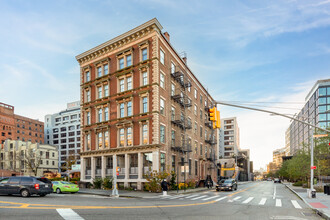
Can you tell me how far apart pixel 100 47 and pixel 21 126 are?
10615 centimetres

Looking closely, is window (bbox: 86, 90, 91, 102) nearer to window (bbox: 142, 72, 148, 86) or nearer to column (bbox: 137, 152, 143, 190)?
window (bbox: 142, 72, 148, 86)

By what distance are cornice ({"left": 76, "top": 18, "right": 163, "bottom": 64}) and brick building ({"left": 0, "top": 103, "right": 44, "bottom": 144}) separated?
95.7 meters

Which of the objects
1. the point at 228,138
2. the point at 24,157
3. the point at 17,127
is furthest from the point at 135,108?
the point at 17,127

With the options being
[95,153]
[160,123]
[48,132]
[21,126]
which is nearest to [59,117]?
[48,132]

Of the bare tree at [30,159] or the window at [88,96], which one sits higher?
the window at [88,96]

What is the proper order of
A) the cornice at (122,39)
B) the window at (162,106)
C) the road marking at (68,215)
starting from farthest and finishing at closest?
the window at (162,106)
the cornice at (122,39)
the road marking at (68,215)

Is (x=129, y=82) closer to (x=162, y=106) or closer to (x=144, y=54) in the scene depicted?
(x=144, y=54)

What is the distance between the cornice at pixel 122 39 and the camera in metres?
34.1

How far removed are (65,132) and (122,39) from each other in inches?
4287

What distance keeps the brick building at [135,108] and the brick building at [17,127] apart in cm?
9581

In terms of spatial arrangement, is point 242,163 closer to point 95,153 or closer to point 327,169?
point 327,169

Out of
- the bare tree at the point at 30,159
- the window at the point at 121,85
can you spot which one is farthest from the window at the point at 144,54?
the bare tree at the point at 30,159

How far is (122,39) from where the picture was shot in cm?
3716

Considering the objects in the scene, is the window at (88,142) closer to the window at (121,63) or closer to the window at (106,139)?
the window at (106,139)
